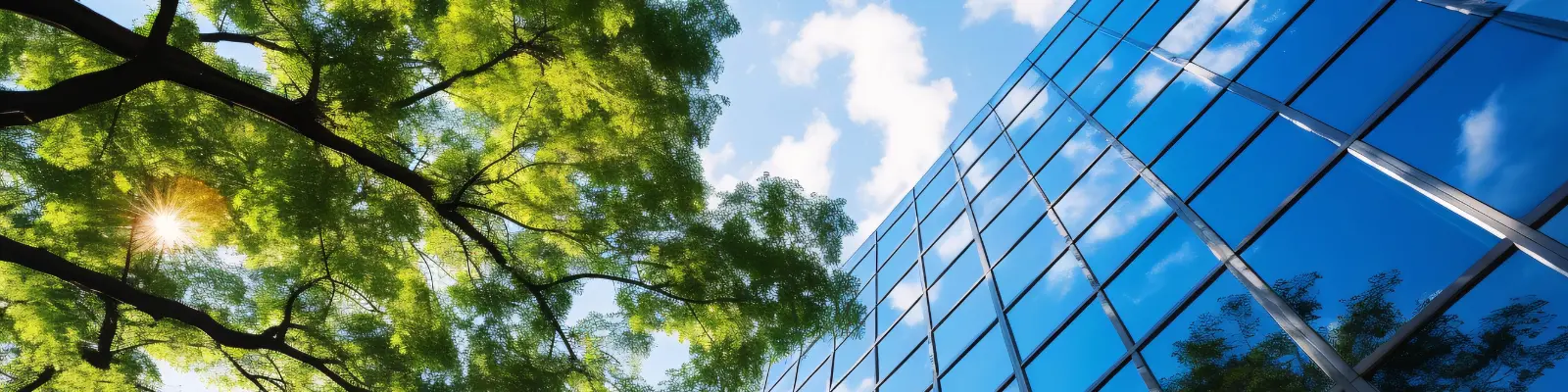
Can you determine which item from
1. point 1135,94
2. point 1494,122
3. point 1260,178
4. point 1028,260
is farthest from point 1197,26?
point 1494,122

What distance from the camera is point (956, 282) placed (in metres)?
9.47

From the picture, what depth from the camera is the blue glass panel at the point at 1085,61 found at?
11016 millimetres

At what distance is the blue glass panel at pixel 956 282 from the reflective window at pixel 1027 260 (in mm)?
587

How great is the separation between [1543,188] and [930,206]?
33.1ft

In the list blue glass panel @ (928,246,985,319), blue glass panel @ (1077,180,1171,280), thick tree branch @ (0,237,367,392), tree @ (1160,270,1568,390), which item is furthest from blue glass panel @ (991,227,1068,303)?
thick tree branch @ (0,237,367,392)

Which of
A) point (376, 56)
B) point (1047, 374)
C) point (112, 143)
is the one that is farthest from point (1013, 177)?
point (112, 143)

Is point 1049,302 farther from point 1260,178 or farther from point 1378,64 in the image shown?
point 1378,64

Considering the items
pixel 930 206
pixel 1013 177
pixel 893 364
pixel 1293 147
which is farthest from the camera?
pixel 930 206

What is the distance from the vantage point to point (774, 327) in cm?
639

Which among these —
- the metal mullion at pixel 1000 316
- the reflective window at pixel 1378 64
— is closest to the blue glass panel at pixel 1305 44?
the reflective window at pixel 1378 64

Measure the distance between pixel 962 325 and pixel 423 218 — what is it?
6.02 metres

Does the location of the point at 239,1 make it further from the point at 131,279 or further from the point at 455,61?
the point at 131,279

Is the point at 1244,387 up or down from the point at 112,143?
down

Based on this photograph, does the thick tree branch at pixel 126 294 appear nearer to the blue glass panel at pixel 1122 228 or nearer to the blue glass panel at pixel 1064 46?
the blue glass panel at pixel 1122 228
